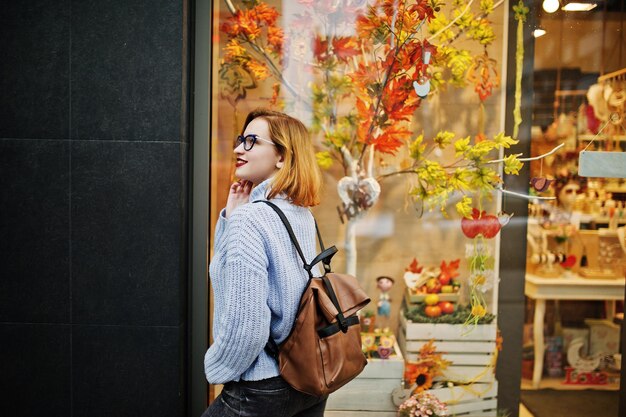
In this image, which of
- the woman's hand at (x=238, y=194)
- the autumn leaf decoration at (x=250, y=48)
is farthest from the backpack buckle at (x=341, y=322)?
the autumn leaf decoration at (x=250, y=48)

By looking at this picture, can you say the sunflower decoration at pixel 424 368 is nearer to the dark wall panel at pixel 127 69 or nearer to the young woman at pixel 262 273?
the young woman at pixel 262 273

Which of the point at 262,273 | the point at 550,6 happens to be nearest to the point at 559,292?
the point at 550,6

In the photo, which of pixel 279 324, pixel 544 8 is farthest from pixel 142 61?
pixel 544 8

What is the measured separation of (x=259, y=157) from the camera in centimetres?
191

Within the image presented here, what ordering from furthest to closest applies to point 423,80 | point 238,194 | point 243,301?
1. point 423,80
2. point 238,194
3. point 243,301

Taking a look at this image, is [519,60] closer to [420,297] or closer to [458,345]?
[420,297]

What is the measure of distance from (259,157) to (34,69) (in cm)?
157

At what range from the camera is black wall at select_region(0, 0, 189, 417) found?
8.96 ft

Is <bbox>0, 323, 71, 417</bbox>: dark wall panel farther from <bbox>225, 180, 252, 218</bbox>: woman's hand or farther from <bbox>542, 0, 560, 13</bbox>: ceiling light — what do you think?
<bbox>542, 0, 560, 13</bbox>: ceiling light

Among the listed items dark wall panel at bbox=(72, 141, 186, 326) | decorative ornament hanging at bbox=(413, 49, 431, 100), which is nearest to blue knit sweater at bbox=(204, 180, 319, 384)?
dark wall panel at bbox=(72, 141, 186, 326)

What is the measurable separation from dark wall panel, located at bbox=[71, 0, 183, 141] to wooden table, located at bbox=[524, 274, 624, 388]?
7.09 ft

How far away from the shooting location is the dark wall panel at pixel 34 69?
2.74m

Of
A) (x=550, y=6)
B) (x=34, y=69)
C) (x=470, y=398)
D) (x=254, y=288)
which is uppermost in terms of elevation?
(x=550, y=6)

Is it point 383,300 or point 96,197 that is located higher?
point 96,197
